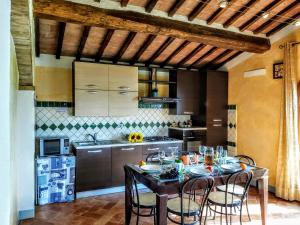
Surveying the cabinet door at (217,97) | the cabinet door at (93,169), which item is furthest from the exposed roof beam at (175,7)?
the cabinet door at (93,169)

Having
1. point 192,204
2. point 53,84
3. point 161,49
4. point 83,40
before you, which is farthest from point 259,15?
point 53,84

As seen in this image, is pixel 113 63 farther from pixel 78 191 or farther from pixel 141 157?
pixel 78 191

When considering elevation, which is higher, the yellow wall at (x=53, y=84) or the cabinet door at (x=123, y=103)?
the yellow wall at (x=53, y=84)

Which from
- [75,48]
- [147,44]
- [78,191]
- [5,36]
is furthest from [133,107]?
[5,36]

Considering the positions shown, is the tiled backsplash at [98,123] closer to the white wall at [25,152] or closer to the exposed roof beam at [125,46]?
the white wall at [25,152]

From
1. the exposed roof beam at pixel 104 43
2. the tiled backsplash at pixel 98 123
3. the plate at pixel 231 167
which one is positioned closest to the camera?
the plate at pixel 231 167

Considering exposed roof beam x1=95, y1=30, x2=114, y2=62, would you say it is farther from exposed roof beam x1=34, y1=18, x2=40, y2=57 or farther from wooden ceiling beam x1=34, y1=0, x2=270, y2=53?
exposed roof beam x1=34, y1=18, x2=40, y2=57

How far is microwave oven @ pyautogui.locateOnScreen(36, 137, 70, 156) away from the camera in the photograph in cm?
376

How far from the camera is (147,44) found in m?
4.20

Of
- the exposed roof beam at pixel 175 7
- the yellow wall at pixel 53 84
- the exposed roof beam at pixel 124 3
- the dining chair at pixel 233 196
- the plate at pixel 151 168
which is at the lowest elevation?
the dining chair at pixel 233 196

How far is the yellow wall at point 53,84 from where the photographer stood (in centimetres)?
423

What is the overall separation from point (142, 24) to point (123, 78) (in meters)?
1.39

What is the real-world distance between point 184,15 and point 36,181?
3.48 m

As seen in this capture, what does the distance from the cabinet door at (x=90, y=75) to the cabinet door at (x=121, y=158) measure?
3.95ft
